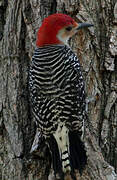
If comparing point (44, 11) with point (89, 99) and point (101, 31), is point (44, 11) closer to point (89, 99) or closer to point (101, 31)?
point (101, 31)

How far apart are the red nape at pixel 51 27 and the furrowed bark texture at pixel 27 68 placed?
28 centimetres

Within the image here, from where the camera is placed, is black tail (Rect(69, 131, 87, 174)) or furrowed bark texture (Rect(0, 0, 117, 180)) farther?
furrowed bark texture (Rect(0, 0, 117, 180))

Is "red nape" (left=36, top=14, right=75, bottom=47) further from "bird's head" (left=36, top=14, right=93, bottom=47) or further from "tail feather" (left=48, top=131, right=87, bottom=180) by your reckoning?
"tail feather" (left=48, top=131, right=87, bottom=180)

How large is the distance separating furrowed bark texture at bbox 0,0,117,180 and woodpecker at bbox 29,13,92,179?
24 centimetres

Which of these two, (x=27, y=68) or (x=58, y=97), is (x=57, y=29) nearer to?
(x=27, y=68)

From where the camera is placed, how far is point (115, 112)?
6.34 m

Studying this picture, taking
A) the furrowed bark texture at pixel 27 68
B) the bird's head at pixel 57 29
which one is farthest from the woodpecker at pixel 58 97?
the furrowed bark texture at pixel 27 68

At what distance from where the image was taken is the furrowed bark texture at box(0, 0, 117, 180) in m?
6.25

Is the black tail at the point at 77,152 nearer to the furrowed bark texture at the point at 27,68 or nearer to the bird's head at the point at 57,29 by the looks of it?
the furrowed bark texture at the point at 27,68

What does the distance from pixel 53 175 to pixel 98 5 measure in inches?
75.9

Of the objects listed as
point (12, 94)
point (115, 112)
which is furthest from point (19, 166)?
point (115, 112)

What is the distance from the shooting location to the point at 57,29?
607cm

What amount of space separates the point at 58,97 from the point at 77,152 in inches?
23.5

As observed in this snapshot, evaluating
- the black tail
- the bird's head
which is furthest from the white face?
the black tail
